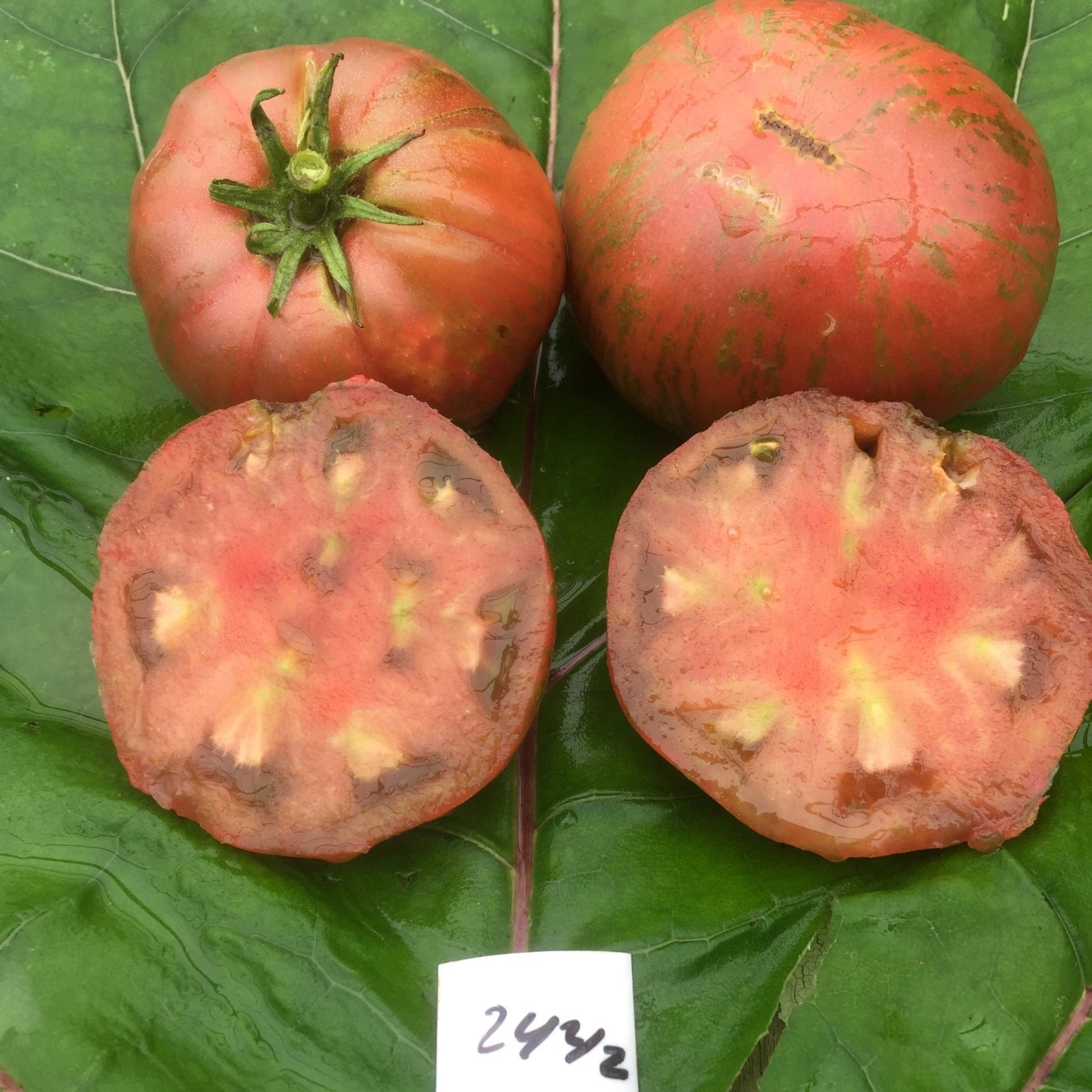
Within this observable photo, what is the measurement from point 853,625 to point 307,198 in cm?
71

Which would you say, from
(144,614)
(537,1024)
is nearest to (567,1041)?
(537,1024)

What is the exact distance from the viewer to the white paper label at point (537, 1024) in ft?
3.59

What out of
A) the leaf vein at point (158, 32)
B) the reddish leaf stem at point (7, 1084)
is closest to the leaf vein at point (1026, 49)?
the leaf vein at point (158, 32)

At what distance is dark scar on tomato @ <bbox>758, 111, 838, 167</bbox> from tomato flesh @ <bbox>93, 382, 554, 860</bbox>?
442 mm

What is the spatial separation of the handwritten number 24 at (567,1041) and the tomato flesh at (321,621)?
24 cm

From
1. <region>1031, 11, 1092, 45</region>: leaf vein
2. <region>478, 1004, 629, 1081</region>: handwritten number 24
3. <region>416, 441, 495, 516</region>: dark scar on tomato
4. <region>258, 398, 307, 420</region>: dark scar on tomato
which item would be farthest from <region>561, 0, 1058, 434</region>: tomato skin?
<region>478, 1004, 629, 1081</region>: handwritten number 24

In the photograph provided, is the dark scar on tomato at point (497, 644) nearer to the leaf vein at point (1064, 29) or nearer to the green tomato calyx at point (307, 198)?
the green tomato calyx at point (307, 198)

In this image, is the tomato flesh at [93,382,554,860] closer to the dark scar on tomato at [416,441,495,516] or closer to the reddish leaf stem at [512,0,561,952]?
the dark scar on tomato at [416,441,495,516]

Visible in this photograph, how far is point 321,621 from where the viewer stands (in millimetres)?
1147

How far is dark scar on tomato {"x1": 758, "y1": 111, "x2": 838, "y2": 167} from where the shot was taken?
3.52ft

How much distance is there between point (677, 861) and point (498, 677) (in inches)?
12.4

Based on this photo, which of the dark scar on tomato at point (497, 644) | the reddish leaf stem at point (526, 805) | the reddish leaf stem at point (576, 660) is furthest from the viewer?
the reddish leaf stem at point (576, 660)

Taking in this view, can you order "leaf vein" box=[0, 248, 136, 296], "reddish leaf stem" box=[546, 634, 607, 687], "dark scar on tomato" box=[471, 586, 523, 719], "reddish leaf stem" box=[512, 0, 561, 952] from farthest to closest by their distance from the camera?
"leaf vein" box=[0, 248, 136, 296], "reddish leaf stem" box=[546, 634, 607, 687], "reddish leaf stem" box=[512, 0, 561, 952], "dark scar on tomato" box=[471, 586, 523, 719]

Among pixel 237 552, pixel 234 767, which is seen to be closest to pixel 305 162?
pixel 237 552
